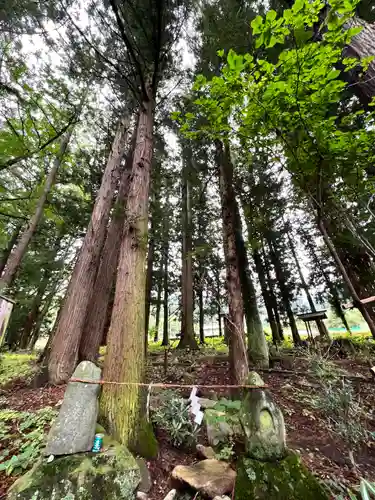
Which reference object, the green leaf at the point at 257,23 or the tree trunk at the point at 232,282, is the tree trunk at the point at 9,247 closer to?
the tree trunk at the point at 232,282

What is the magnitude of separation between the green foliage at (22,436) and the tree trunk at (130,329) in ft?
2.37

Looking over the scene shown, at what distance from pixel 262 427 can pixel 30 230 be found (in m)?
7.23

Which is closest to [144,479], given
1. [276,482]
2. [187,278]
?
[276,482]

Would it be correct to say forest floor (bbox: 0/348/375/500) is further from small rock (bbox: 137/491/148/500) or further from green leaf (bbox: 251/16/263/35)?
green leaf (bbox: 251/16/263/35)

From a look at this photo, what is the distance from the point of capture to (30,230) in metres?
6.08

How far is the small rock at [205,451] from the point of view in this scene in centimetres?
219

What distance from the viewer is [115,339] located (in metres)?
2.46

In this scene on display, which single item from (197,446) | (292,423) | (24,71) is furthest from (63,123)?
→ (292,423)

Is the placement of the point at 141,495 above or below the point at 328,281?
below

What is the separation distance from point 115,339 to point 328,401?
7.96 feet

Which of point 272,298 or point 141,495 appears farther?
point 272,298

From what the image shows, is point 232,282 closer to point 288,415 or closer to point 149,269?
point 288,415

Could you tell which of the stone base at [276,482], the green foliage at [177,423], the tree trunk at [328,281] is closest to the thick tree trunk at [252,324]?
the green foliage at [177,423]

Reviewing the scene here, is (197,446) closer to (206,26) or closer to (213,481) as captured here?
(213,481)
